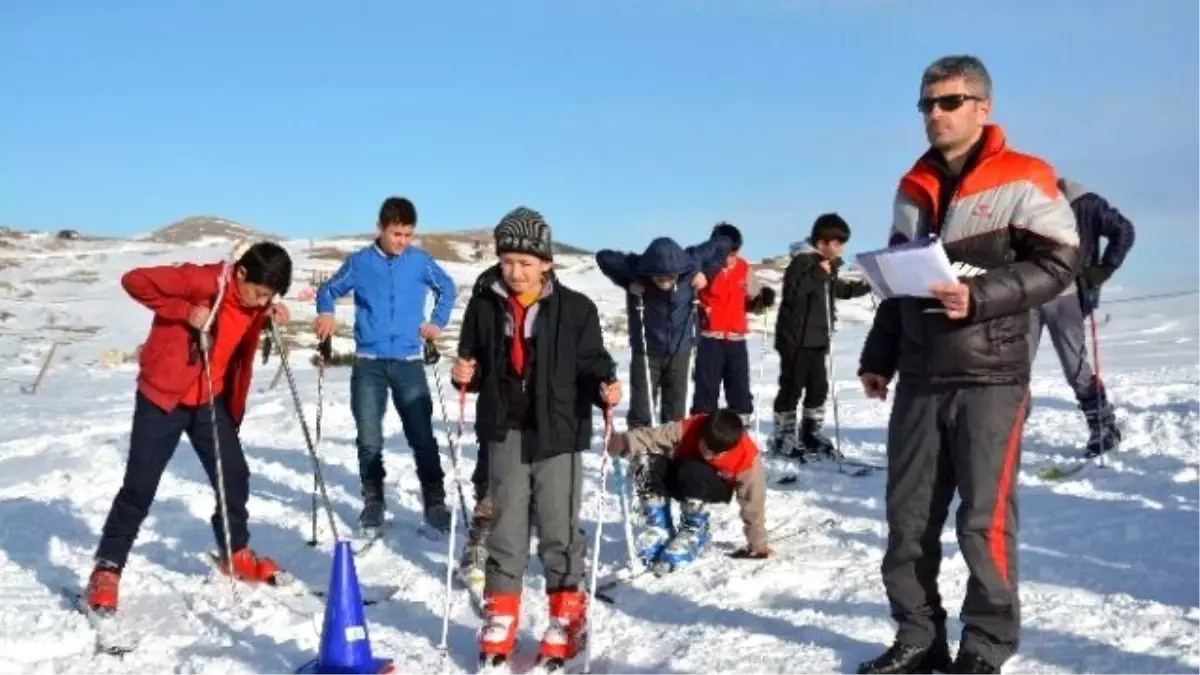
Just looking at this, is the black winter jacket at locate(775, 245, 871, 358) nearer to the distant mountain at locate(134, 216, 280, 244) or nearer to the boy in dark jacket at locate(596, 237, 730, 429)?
the boy in dark jacket at locate(596, 237, 730, 429)

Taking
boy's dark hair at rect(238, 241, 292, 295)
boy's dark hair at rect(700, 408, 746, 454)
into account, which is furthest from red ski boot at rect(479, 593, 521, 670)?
boy's dark hair at rect(238, 241, 292, 295)

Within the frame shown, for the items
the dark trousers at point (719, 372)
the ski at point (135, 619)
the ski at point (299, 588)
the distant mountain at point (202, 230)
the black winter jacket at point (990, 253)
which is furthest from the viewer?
the distant mountain at point (202, 230)

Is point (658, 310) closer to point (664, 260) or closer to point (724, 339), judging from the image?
point (664, 260)

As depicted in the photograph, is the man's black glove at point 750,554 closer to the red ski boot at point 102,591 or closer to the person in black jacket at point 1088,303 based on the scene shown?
the person in black jacket at point 1088,303

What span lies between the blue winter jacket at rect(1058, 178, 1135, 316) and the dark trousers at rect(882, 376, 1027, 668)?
473 cm

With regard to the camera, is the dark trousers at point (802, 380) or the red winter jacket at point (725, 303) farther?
the dark trousers at point (802, 380)

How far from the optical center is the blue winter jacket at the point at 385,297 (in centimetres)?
742

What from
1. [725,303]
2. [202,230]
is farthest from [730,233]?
[202,230]

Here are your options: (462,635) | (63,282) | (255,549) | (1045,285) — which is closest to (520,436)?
(462,635)

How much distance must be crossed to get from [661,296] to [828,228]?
2.03m

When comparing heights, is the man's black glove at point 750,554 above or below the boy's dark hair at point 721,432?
below

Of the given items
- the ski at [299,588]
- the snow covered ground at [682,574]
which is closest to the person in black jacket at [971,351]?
the snow covered ground at [682,574]

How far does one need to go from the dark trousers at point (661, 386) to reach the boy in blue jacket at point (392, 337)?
1.74 m

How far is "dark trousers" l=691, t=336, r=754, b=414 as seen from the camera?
9.20m
